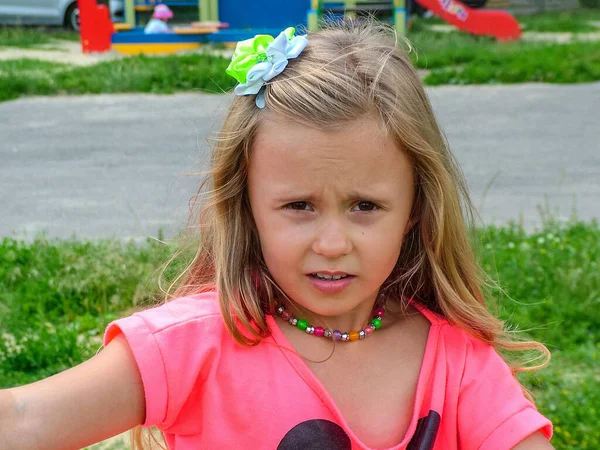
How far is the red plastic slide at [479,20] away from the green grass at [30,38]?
4.39m

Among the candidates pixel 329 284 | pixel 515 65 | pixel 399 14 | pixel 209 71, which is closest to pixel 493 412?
pixel 329 284

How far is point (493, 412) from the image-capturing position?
1848 millimetres

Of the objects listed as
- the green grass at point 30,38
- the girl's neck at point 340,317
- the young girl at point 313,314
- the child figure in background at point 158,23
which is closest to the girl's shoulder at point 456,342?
the young girl at point 313,314

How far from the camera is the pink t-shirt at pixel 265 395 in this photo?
66.5 inches

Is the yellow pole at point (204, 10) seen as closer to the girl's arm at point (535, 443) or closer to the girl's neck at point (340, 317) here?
the girl's neck at point (340, 317)

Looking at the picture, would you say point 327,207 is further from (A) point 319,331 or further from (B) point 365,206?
(A) point 319,331

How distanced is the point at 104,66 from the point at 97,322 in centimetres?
546

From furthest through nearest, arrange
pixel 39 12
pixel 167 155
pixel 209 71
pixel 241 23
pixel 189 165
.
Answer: pixel 39 12, pixel 241 23, pixel 209 71, pixel 167 155, pixel 189 165

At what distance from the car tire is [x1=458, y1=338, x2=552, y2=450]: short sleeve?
40.8 feet

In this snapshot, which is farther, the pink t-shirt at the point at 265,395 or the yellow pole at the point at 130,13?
the yellow pole at the point at 130,13

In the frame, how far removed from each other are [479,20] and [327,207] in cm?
928

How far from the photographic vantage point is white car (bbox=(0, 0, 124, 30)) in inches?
522

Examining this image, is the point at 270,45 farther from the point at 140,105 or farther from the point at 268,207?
the point at 140,105

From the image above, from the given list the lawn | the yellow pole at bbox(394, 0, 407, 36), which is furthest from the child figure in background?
the yellow pole at bbox(394, 0, 407, 36)
